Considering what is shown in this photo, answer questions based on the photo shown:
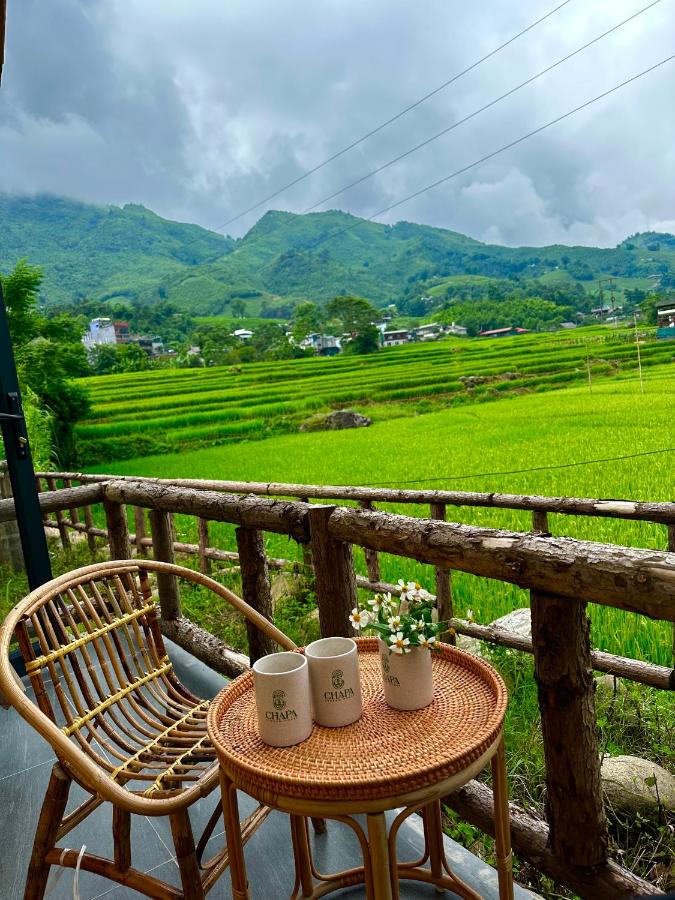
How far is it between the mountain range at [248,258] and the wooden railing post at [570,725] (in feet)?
23.0

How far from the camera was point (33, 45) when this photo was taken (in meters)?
12.6

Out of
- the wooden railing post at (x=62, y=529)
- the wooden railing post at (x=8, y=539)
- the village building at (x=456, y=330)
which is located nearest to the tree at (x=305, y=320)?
the village building at (x=456, y=330)

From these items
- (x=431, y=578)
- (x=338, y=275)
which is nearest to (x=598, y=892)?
(x=431, y=578)

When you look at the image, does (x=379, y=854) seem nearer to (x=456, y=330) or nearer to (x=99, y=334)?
(x=456, y=330)

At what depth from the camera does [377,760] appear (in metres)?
0.78

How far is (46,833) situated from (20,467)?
54.3 inches

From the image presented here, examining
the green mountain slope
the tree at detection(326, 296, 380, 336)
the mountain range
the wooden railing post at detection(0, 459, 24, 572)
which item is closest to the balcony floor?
the wooden railing post at detection(0, 459, 24, 572)

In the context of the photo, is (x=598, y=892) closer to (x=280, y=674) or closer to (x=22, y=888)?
(x=280, y=674)

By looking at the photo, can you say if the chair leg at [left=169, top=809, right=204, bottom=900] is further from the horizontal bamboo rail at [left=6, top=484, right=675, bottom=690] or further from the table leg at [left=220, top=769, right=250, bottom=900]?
the horizontal bamboo rail at [left=6, top=484, right=675, bottom=690]

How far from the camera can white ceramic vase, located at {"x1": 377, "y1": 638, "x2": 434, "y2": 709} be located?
0.89 m

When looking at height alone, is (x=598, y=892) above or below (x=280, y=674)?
below

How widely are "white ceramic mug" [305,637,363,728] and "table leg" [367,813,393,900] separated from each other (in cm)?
14

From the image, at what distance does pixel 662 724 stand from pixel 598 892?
1601 millimetres

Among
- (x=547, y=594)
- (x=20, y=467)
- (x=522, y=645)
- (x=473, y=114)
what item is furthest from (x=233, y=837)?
(x=473, y=114)
